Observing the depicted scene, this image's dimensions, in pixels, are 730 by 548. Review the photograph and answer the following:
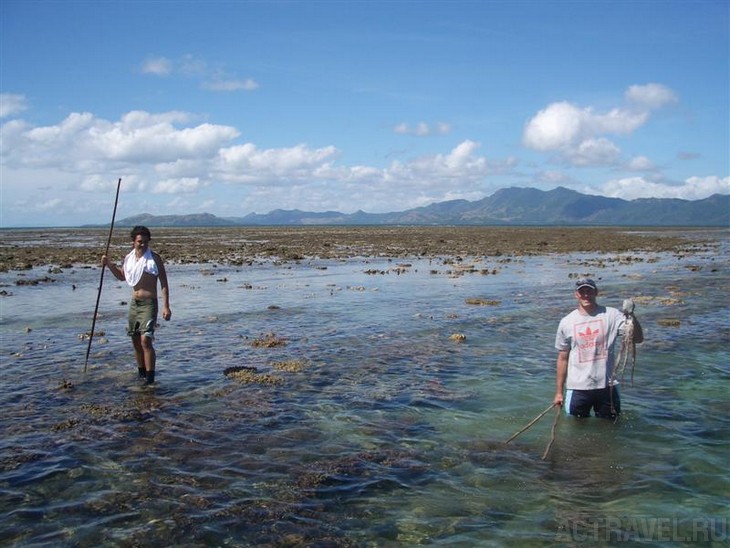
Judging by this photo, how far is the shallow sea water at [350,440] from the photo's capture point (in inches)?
238

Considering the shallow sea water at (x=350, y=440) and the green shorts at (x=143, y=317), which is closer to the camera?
the shallow sea water at (x=350, y=440)

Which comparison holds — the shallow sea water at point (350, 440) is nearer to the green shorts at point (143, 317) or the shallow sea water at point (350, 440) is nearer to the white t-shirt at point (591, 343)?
the white t-shirt at point (591, 343)

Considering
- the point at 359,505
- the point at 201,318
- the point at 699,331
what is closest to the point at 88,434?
the point at 359,505

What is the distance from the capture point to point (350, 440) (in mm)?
8383

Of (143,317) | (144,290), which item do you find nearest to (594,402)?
(143,317)

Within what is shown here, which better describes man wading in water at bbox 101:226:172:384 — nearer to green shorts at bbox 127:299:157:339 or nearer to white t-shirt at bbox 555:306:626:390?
green shorts at bbox 127:299:157:339

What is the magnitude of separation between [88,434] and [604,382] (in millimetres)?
7874

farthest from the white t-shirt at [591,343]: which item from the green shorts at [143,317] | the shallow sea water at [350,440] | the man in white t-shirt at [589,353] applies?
the green shorts at [143,317]

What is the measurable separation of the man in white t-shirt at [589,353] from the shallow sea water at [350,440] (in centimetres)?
45

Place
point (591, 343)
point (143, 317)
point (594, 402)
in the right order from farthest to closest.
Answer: point (143, 317), point (594, 402), point (591, 343)

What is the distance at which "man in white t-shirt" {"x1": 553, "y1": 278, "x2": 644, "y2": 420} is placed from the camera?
827cm

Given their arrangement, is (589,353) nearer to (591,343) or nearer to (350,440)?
(591,343)

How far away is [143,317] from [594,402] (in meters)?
8.28

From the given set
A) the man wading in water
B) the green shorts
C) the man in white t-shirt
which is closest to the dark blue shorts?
the man in white t-shirt
